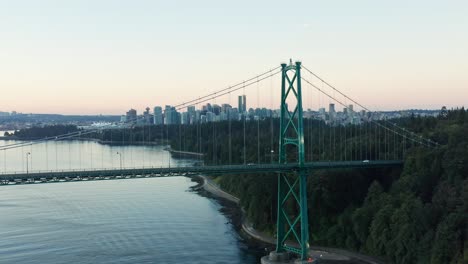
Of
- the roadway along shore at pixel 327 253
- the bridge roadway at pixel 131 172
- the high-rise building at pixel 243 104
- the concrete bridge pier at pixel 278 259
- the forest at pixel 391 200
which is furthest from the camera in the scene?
the high-rise building at pixel 243 104

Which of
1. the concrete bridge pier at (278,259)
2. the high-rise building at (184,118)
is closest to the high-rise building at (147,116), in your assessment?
the concrete bridge pier at (278,259)

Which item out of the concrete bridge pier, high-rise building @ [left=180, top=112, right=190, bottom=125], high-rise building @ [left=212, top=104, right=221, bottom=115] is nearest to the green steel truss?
the concrete bridge pier

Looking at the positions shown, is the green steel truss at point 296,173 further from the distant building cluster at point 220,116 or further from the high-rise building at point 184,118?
the high-rise building at point 184,118

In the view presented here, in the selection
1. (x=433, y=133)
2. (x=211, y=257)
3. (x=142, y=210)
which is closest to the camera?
(x=211, y=257)

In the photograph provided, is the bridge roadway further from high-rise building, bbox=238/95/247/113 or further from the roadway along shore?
high-rise building, bbox=238/95/247/113

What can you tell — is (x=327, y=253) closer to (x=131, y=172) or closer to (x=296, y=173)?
(x=296, y=173)

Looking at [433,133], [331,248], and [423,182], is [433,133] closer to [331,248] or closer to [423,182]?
[423,182]

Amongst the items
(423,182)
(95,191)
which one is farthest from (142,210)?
(423,182)

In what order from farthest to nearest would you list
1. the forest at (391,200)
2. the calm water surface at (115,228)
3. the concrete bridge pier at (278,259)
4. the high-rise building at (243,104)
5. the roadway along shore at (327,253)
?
the high-rise building at (243,104) < the roadway along shore at (327,253) < the calm water surface at (115,228) < the concrete bridge pier at (278,259) < the forest at (391,200)
